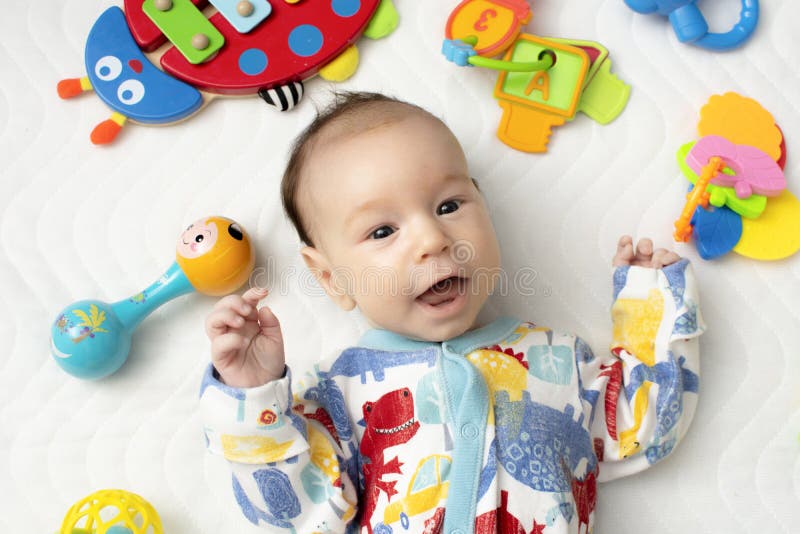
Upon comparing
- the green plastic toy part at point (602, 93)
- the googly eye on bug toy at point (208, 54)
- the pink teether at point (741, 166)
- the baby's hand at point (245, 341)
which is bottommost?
the pink teether at point (741, 166)

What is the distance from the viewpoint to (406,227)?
42.6 inches

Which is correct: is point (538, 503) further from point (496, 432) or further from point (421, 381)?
point (421, 381)

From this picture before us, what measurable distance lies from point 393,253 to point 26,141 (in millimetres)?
755

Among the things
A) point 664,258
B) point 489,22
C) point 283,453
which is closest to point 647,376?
point 664,258

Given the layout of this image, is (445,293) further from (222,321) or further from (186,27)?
(186,27)

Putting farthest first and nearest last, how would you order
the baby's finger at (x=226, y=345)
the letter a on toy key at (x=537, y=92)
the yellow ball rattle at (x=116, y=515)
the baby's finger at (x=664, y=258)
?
the letter a on toy key at (x=537, y=92) < the baby's finger at (x=664, y=258) < the yellow ball rattle at (x=116, y=515) < the baby's finger at (x=226, y=345)

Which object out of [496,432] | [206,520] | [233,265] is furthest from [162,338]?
[496,432]

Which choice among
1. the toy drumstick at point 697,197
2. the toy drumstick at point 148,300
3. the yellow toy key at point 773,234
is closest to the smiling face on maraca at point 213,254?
the toy drumstick at point 148,300

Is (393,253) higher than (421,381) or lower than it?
higher

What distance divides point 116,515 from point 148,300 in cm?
32

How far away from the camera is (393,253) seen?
1.07 m

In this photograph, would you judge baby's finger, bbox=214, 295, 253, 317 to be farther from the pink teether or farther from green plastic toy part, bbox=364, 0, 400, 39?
the pink teether

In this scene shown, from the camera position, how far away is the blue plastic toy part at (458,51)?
1.32 m

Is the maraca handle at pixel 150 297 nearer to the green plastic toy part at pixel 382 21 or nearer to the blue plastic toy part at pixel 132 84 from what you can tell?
the blue plastic toy part at pixel 132 84
